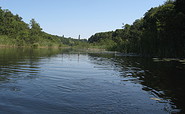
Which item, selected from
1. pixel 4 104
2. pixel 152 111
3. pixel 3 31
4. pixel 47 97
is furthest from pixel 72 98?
pixel 3 31

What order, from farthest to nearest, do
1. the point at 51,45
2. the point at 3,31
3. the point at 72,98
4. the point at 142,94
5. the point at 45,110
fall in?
the point at 51,45
the point at 3,31
the point at 142,94
the point at 72,98
the point at 45,110

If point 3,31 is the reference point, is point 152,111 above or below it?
below

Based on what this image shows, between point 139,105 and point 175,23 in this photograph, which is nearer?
point 139,105

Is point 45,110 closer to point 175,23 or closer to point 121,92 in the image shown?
point 121,92

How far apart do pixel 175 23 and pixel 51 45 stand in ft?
452

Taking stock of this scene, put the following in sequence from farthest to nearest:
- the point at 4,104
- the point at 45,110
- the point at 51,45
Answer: the point at 51,45 → the point at 4,104 → the point at 45,110

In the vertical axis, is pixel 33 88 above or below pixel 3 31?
below

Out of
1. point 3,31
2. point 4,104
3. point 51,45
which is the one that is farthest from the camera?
point 51,45

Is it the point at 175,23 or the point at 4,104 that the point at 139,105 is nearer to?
the point at 4,104

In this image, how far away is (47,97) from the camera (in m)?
8.54

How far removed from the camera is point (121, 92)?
32.6 feet

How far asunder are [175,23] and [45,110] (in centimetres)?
3707

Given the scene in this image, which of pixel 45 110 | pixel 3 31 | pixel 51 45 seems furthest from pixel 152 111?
pixel 51 45

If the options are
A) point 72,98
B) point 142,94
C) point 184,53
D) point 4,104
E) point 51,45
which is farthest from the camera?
point 51,45
